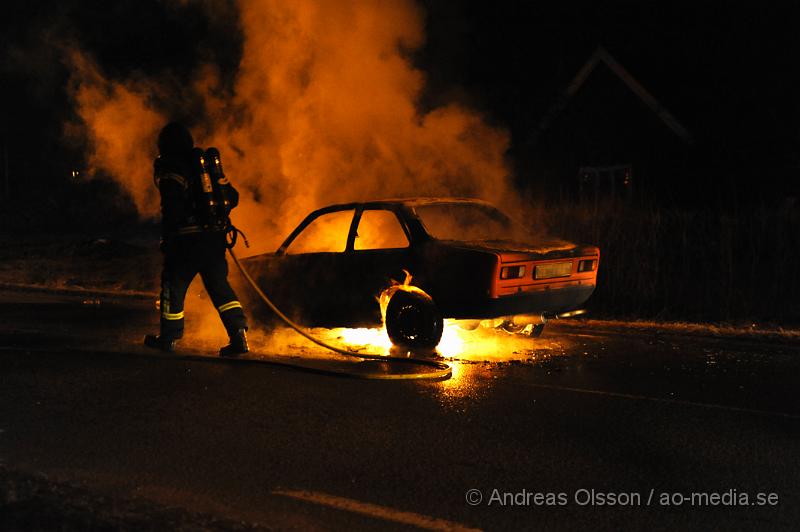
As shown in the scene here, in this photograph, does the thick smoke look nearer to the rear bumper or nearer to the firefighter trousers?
the firefighter trousers

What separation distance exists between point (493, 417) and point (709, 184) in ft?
63.9

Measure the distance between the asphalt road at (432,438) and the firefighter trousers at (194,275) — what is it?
40 cm

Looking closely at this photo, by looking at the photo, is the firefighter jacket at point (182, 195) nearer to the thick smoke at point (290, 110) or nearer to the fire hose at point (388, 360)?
the fire hose at point (388, 360)

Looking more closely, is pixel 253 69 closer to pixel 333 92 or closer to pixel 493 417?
pixel 333 92

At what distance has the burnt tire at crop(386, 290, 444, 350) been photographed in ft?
26.0

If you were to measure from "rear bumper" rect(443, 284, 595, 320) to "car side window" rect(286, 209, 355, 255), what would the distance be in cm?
157

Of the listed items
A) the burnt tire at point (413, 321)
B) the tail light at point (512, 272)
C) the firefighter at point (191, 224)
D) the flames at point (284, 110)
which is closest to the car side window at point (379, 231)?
the burnt tire at point (413, 321)

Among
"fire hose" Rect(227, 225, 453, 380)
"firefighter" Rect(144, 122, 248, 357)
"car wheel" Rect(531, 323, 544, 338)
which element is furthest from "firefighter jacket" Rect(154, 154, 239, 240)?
"car wheel" Rect(531, 323, 544, 338)

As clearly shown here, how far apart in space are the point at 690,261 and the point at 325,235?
589 centimetres

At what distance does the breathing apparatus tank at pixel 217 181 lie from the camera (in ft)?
24.9

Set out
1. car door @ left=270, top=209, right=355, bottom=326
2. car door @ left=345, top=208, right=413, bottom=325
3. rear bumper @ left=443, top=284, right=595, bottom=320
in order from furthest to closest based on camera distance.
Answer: car door @ left=270, top=209, right=355, bottom=326
car door @ left=345, top=208, right=413, bottom=325
rear bumper @ left=443, top=284, right=595, bottom=320

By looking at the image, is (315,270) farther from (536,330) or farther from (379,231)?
(536,330)

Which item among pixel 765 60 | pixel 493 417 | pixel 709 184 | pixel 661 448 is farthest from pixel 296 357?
pixel 765 60

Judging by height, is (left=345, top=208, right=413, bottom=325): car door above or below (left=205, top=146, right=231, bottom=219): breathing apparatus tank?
below
